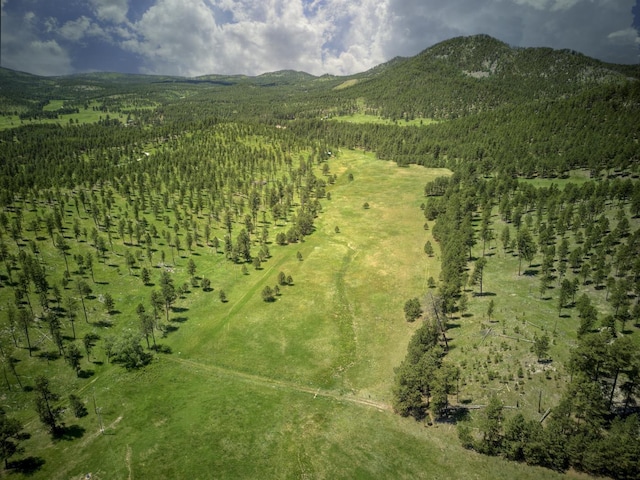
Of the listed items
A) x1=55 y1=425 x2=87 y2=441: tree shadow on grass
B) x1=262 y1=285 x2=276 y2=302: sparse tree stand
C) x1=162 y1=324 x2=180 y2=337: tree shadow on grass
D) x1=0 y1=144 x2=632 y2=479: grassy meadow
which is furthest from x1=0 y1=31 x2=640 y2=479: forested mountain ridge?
x1=162 y1=324 x2=180 y2=337: tree shadow on grass

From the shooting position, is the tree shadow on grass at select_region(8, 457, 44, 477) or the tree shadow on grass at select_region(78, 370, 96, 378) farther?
the tree shadow on grass at select_region(78, 370, 96, 378)

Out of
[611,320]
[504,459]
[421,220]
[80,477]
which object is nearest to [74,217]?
[80,477]

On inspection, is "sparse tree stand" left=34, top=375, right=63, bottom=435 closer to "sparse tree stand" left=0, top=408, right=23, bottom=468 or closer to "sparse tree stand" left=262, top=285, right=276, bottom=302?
"sparse tree stand" left=0, top=408, right=23, bottom=468

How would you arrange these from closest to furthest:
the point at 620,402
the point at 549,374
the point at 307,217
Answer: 1. the point at 620,402
2. the point at 549,374
3. the point at 307,217

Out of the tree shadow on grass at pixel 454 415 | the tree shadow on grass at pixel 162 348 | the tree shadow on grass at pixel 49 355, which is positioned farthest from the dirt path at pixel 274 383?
the tree shadow on grass at pixel 49 355

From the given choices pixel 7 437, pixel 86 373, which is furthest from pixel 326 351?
pixel 7 437

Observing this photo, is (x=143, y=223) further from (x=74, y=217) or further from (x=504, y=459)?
(x=504, y=459)
